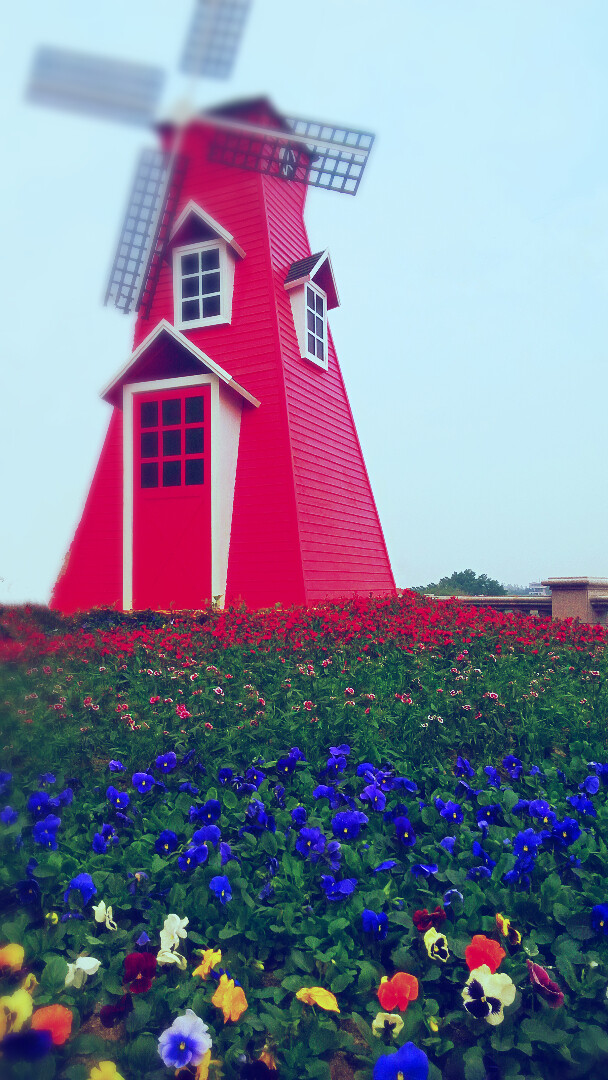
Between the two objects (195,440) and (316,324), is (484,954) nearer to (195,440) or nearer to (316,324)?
(195,440)

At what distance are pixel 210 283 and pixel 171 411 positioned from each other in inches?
87.3

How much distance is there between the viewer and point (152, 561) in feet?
33.9

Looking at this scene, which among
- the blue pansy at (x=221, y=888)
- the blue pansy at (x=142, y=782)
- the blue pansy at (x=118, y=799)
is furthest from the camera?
the blue pansy at (x=142, y=782)

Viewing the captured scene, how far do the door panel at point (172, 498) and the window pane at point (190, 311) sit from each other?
4.96 feet

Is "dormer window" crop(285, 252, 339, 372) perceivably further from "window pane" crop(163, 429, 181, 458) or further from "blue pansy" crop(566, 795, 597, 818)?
"blue pansy" crop(566, 795, 597, 818)

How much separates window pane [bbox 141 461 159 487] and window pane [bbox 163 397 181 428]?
608mm

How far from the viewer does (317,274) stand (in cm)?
1167

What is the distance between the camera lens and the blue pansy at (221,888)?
2.34 m

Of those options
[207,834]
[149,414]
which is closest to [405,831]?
[207,834]

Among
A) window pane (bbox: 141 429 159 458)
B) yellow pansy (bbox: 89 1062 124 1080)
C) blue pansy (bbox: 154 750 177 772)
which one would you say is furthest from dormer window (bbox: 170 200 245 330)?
yellow pansy (bbox: 89 1062 124 1080)

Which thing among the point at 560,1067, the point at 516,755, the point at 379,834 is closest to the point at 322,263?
the point at 516,755

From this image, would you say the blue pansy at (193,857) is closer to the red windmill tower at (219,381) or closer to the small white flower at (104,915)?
the small white flower at (104,915)

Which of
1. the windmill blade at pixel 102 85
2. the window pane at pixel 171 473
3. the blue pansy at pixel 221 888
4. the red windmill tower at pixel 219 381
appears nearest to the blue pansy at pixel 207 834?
the blue pansy at pixel 221 888

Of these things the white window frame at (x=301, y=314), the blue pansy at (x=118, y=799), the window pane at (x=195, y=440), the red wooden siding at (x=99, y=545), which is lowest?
the blue pansy at (x=118, y=799)
